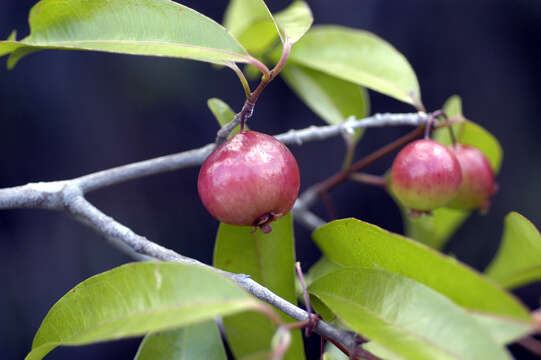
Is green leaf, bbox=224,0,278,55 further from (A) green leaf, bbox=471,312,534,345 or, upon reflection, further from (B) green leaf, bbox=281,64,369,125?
(A) green leaf, bbox=471,312,534,345

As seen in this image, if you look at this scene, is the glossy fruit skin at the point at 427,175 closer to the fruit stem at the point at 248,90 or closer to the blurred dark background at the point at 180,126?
the fruit stem at the point at 248,90

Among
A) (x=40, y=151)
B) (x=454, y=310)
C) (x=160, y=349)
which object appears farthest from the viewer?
(x=40, y=151)

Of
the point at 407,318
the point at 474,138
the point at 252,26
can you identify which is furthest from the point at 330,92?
the point at 407,318

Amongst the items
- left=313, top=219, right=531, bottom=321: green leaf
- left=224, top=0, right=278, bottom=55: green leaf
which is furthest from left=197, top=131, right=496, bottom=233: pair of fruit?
left=224, top=0, right=278, bottom=55: green leaf

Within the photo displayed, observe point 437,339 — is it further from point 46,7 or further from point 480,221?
point 480,221

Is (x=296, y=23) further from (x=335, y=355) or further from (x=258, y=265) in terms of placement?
(x=335, y=355)

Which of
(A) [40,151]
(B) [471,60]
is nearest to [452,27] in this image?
Result: (B) [471,60]

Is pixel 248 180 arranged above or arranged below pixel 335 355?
above
